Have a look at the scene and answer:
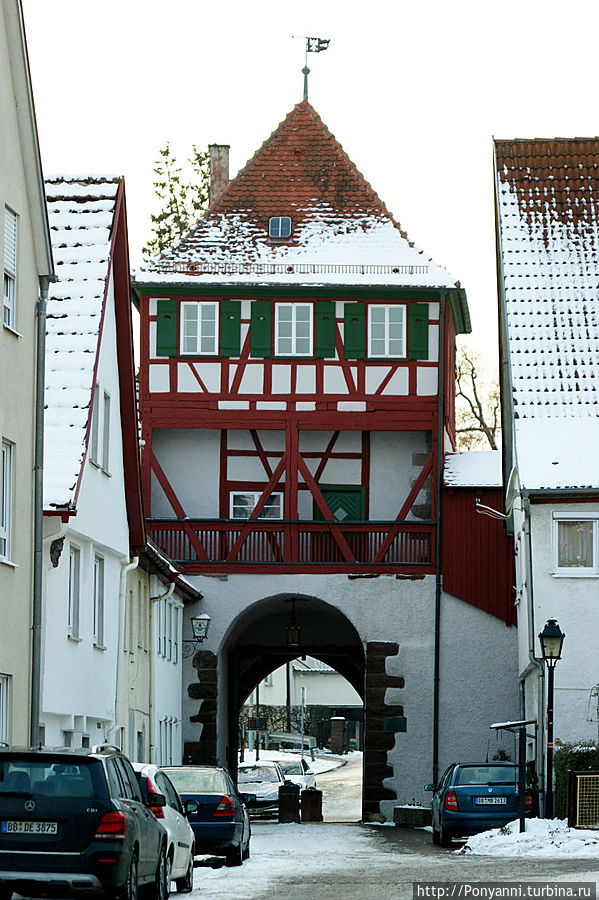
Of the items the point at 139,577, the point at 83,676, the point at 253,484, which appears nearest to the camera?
the point at 83,676

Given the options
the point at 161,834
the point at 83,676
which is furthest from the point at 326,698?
the point at 161,834

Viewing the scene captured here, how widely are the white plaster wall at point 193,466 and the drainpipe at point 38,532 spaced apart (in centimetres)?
1941

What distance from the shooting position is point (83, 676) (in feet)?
80.7

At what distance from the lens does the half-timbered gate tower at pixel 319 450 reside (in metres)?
38.0

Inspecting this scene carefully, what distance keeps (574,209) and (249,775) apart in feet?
56.2

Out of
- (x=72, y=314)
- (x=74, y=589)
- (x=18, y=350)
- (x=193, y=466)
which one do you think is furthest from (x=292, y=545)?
(x=18, y=350)

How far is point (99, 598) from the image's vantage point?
26328 mm

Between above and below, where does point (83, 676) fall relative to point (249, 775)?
above

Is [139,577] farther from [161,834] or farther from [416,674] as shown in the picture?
[161,834]

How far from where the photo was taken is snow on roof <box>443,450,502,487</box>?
127 ft

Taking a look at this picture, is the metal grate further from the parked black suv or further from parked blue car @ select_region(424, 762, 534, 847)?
the parked black suv

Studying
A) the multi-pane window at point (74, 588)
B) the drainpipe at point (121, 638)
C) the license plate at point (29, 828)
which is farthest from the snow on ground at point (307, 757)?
the license plate at point (29, 828)

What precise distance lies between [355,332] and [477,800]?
54.1ft

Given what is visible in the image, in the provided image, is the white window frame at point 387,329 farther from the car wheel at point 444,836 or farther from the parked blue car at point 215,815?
the parked blue car at point 215,815
